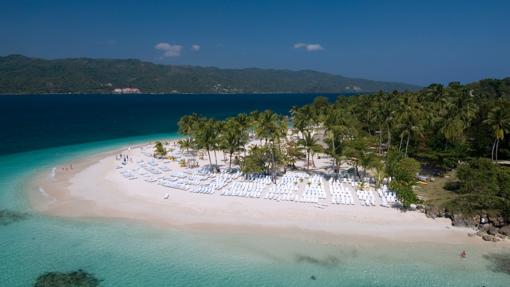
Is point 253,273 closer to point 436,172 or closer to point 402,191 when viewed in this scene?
point 402,191

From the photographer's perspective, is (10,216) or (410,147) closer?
(10,216)

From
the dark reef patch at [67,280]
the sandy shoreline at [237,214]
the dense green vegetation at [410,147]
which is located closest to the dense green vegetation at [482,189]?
the dense green vegetation at [410,147]

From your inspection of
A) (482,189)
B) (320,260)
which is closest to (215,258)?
(320,260)

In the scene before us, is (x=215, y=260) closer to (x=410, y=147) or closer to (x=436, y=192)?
(x=436, y=192)

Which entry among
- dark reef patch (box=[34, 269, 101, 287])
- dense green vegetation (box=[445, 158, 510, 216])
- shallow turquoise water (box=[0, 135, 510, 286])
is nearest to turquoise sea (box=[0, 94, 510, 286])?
shallow turquoise water (box=[0, 135, 510, 286])

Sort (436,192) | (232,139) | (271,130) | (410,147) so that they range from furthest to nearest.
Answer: (410,147) → (232,139) → (271,130) → (436,192)

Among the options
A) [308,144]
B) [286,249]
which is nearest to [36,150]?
[308,144]
